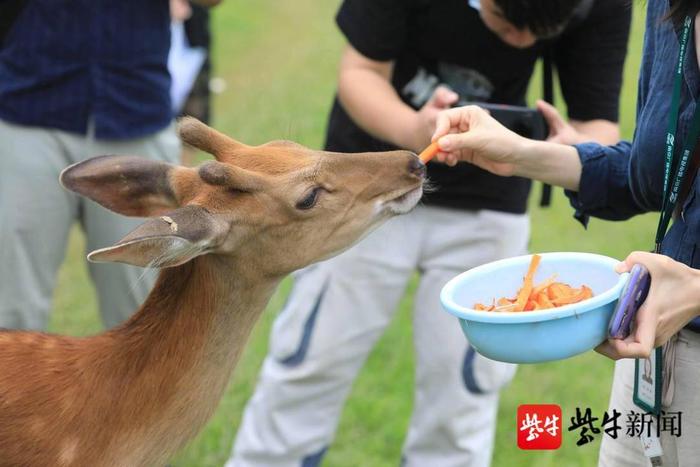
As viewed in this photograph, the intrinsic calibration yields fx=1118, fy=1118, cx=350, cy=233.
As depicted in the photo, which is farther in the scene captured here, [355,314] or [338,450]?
[338,450]

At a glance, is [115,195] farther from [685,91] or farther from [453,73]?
[685,91]

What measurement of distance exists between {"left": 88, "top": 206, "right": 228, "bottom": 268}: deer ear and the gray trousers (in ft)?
4.50

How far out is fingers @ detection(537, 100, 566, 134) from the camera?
12.4 ft

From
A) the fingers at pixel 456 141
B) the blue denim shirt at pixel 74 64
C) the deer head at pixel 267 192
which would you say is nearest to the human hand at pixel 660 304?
the fingers at pixel 456 141

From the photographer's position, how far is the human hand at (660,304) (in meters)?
2.40

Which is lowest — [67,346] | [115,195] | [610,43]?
[67,346]

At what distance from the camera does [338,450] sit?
16.3 feet

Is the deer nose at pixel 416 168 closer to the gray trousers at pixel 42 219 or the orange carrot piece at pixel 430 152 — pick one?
the orange carrot piece at pixel 430 152

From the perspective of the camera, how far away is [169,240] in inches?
108

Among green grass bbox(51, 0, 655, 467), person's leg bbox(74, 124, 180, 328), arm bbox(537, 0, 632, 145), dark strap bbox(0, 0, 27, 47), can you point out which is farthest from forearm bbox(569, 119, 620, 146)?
dark strap bbox(0, 0, 27, 47)

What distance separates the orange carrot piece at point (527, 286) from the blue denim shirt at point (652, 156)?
31cm

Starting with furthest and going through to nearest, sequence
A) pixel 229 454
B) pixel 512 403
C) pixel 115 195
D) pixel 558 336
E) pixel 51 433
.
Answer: pixel 512 403
pixel 229 454
pixel 115 195
pixel 51 433
pixel 558 336

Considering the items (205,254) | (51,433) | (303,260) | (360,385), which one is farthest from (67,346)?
(360,385)

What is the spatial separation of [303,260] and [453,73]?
1.10 metres
